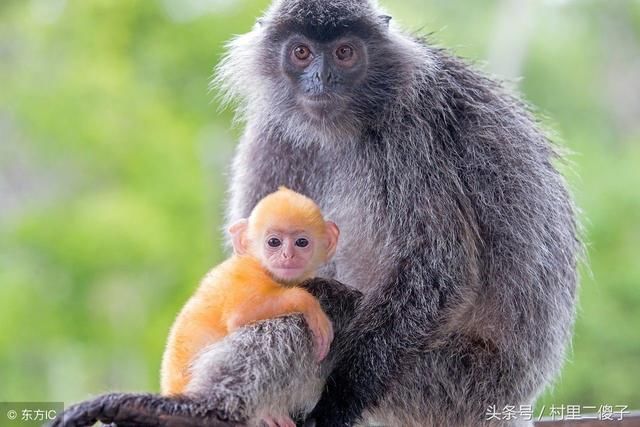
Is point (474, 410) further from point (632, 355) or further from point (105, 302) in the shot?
point (632, 355)

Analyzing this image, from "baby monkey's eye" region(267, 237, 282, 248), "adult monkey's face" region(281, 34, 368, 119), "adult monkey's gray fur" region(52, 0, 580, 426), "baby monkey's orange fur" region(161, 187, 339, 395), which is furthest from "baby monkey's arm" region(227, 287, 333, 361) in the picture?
"adult monkey's face" region(281, 34, 368, 119)

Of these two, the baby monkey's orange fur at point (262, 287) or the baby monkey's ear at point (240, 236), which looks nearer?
the baby monkey's orange fur at point (262, 287)

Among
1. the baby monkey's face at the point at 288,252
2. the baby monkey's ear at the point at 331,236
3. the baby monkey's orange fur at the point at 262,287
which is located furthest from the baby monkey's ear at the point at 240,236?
the baby monkey's ear at the point at 331,236

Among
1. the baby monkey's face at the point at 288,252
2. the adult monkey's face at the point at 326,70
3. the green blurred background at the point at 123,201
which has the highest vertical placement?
the adult monkey's face at the point at 326,70

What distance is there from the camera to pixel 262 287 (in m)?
3.66

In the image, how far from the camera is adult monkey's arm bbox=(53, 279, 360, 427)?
3328mm

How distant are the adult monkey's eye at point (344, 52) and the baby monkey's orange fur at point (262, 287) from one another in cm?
80

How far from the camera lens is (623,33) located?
43.1 feet

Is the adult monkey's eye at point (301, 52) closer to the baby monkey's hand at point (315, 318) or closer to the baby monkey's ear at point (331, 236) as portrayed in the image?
the baby monkey's ear at point (331, 236)

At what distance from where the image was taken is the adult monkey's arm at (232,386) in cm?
333

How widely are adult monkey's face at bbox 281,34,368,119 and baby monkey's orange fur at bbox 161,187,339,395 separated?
23.1 inches

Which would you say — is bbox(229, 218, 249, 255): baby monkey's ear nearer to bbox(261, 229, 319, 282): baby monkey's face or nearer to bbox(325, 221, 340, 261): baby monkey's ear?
bbox(261, 229, 319, 282): baby monkey's face

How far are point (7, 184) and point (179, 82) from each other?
192 centimetres

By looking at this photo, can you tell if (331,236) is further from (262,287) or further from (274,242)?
(262,287)
